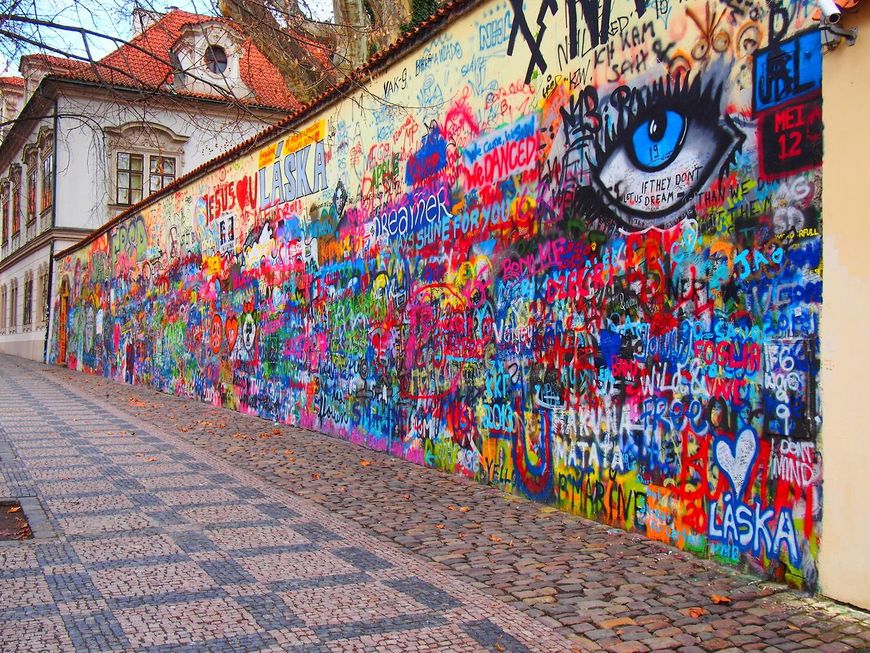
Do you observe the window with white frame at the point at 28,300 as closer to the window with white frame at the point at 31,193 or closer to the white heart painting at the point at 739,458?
the window with white frame at the point at 31,193

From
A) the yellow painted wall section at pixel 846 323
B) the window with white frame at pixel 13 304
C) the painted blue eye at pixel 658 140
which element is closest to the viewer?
the yellow painted wall section at pixel 846 323

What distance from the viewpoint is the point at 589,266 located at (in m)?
6.05

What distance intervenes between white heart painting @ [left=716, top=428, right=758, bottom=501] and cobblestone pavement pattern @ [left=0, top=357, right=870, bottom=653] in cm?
51

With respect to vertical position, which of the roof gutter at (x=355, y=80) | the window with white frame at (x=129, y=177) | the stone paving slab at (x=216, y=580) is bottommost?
the stone paving slab at (x=216, y=580)

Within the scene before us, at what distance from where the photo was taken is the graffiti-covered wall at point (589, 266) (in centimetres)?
459

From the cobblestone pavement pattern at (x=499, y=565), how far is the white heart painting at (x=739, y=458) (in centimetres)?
51

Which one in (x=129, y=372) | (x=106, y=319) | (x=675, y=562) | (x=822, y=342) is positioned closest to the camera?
(x=822, y=342)

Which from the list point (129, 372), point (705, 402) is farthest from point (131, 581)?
point (129, 372)

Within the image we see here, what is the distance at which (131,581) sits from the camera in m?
4.48

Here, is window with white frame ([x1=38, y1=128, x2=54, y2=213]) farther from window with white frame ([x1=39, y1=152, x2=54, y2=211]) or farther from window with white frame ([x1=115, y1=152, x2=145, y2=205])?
window with white frame ([x1=115, y1=152, x2=145, y2=205])

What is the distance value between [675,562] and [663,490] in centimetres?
51

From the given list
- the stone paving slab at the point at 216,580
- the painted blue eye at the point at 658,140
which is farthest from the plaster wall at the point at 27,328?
the painted blue eye at the point at 658,140

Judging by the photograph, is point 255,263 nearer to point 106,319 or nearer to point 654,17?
point 654,17

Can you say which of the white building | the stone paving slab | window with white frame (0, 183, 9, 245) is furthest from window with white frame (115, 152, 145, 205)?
the stone paving slab
